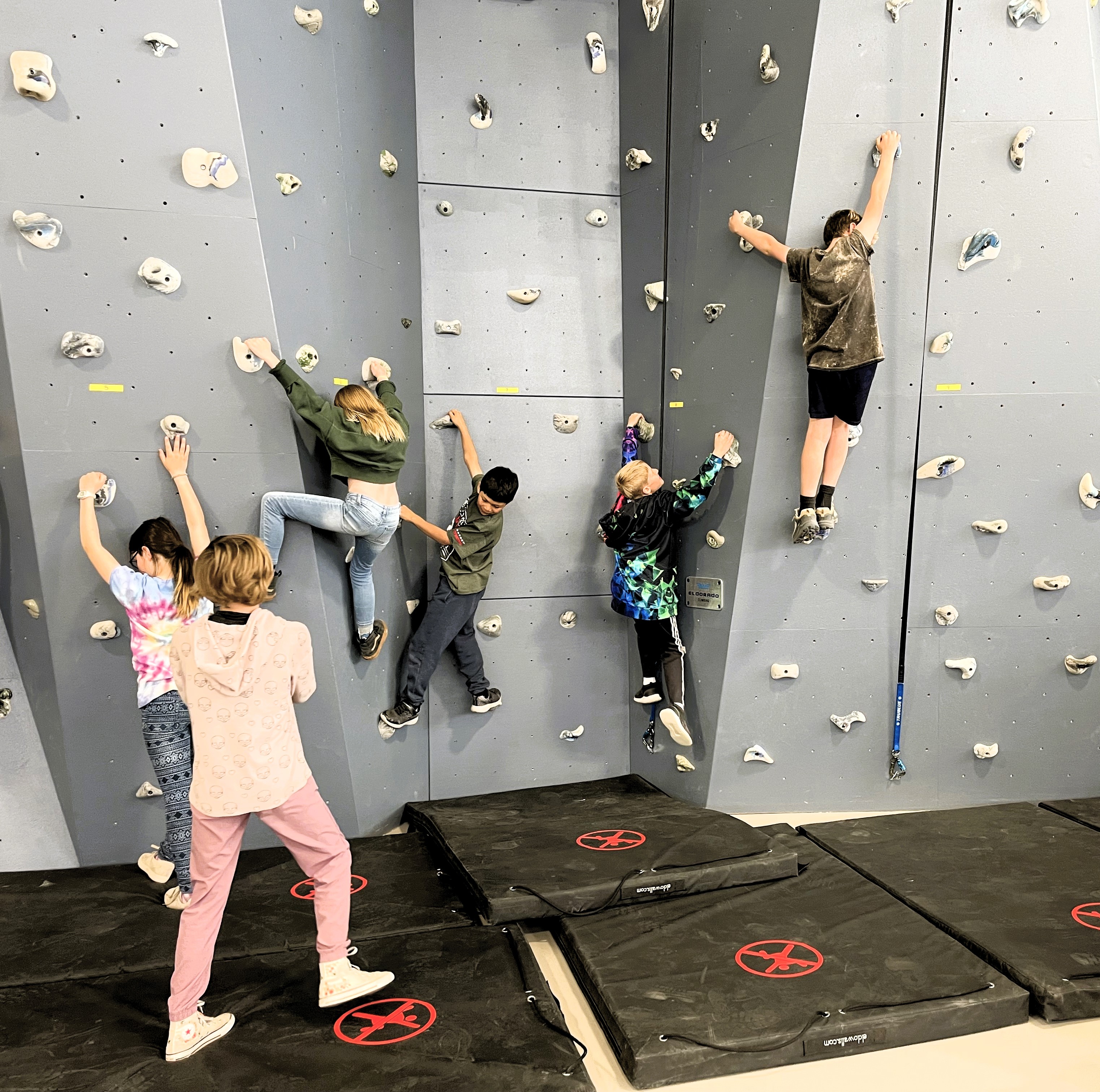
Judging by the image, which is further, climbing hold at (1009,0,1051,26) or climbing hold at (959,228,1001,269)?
climbing hold at (959,228,1001,269)

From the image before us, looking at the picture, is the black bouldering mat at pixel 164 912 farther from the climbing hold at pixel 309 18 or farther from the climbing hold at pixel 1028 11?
the climbing hold at pixel 1028 11

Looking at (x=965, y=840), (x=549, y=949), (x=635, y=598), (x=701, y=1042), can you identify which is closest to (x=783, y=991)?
(x=701, y=1042)

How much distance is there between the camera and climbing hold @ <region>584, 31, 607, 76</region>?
4254 millimetres

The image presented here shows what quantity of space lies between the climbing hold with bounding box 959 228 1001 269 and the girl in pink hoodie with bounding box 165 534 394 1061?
317cm

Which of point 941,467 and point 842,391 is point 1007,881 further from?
point 842,391

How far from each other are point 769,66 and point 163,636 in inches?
131

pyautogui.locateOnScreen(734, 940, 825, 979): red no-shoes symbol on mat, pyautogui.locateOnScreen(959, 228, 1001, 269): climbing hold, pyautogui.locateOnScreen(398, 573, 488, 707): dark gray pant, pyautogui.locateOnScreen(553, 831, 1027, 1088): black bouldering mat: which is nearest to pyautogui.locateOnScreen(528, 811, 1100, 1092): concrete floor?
pyautogui.locateOnScreen(553, 831, 1027, 1088): black bouldering mat

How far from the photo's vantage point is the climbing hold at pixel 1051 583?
12.8 ft

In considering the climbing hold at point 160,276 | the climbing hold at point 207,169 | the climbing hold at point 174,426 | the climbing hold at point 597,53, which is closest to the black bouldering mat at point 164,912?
the climbing hold at point 174,426

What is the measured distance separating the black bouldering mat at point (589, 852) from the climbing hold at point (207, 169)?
2640 millimetres

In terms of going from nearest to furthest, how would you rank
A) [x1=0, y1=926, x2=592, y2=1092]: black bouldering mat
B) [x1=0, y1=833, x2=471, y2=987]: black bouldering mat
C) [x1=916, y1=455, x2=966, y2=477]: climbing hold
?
[x1=0, y1=926, x2=592, y2=1092]: black bouldering mat → [x1=0, y1=833, x2=471, y2=987]: black bouldering mat → [x1=916, y1=455, x2=966, y2=477]: climbing hold

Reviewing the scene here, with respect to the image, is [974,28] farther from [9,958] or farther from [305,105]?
[9,958]

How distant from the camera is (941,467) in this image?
12.4 ft

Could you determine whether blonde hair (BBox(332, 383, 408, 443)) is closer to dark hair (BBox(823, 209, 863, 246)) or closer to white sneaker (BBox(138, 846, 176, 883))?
white sneaker (BBox(138, 846, 176, 883))
